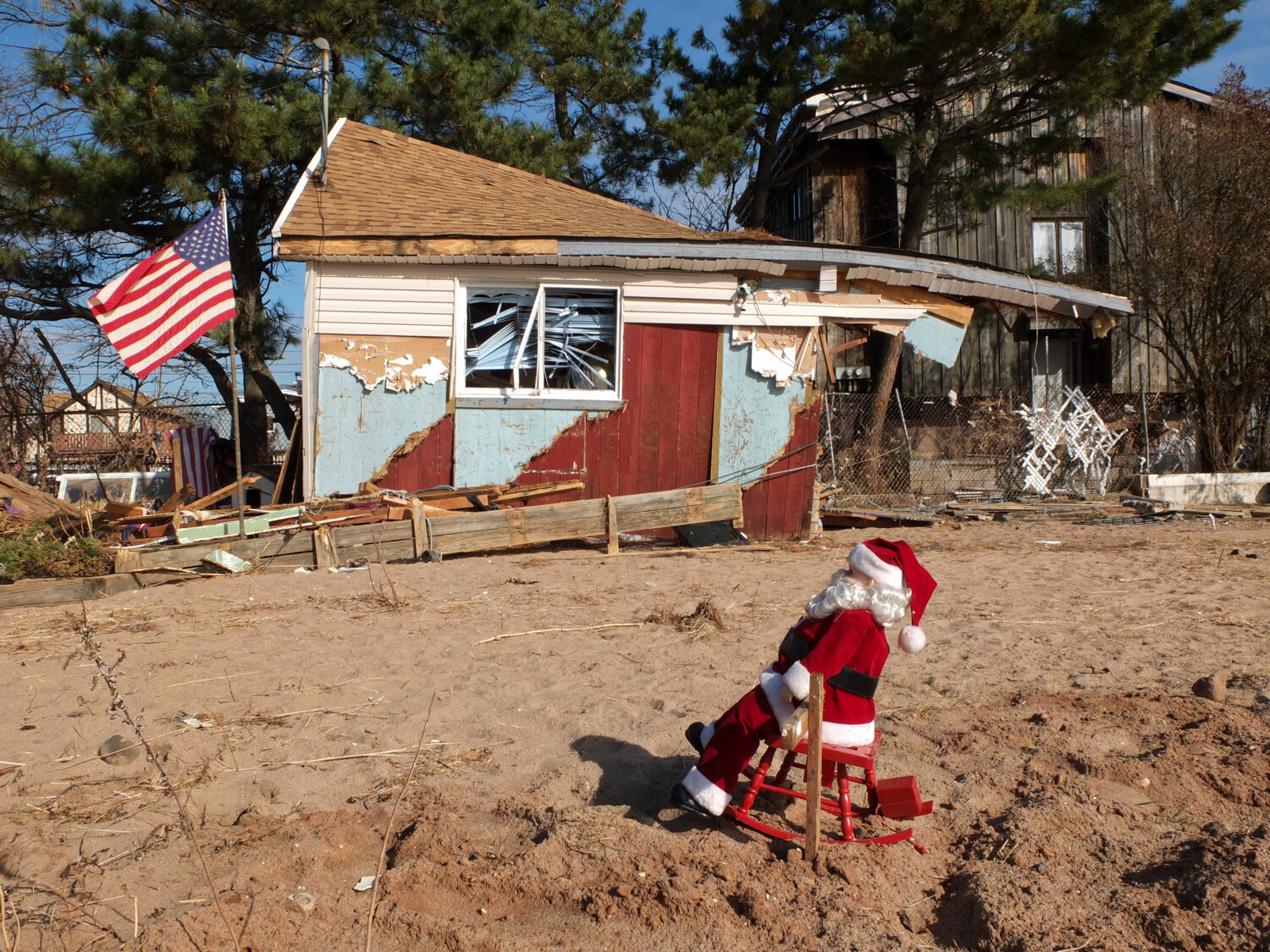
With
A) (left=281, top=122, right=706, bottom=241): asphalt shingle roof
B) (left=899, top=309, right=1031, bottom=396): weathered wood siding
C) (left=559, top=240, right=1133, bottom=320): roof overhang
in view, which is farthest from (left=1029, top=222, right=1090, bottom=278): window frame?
(left=281, top=122, right=706, bottom=241): asphalt shingle roof

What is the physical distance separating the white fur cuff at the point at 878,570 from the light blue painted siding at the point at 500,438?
688cm

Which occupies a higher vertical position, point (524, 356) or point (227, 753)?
point (524, 356)

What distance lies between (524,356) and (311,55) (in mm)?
8877

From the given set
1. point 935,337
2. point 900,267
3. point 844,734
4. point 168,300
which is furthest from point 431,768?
point 935,337

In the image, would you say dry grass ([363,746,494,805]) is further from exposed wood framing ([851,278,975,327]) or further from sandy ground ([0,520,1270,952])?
exposed wood framing ([851,278,975,327])

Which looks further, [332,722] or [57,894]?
[332,722]

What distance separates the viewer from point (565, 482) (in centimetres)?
985

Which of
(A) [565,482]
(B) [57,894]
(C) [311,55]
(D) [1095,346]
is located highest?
(C) [311,55]

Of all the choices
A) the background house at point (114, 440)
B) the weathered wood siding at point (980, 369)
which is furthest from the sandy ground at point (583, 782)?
the weathered wood siding at point (980, 369)

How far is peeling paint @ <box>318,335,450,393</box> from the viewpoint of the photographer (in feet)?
31.6

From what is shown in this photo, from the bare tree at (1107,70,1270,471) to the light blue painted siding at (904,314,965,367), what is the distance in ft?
23.7

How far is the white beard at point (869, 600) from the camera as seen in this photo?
3236 millimetres

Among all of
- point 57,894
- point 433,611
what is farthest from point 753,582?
point 57,894

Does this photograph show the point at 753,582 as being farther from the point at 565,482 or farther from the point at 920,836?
the point at 920,836
